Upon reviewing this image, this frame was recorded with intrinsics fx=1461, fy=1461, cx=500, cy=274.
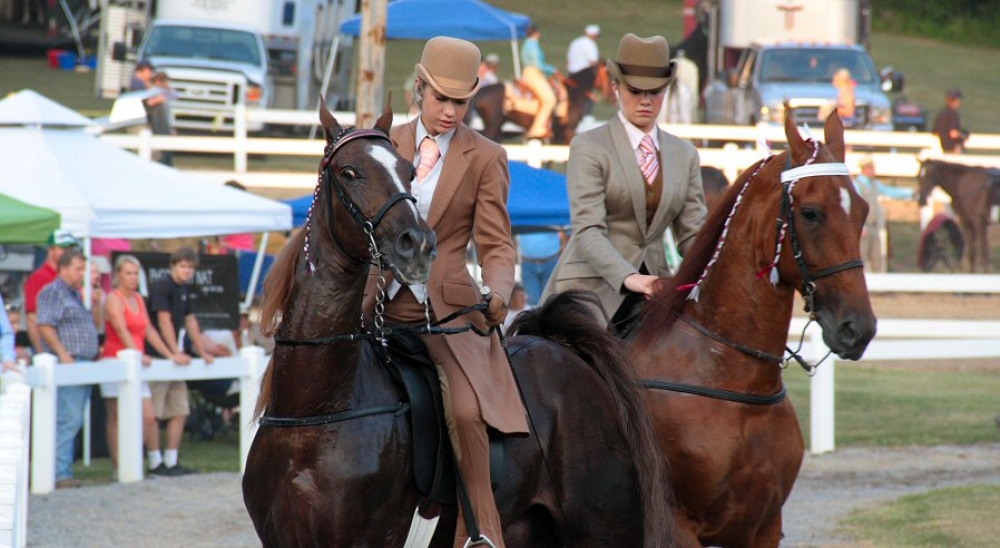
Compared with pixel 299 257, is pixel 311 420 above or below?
below

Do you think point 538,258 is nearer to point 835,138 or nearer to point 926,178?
point 926,178

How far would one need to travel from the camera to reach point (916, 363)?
19344 millimetres

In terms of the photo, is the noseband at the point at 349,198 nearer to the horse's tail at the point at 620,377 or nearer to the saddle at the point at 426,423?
the saddle at the point at 426,423

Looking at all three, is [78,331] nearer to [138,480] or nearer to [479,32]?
[138,480]

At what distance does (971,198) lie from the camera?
78.5 feet

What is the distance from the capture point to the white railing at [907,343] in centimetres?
1348

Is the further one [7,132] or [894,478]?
[7,132]

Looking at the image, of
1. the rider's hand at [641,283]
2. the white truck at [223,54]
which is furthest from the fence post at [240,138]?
the rider's hand at [641,283]

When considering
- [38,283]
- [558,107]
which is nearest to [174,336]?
[38,283]

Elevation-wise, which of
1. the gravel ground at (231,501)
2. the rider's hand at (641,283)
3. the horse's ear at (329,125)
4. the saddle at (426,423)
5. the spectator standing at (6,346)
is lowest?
the gravel ground at (231,501)

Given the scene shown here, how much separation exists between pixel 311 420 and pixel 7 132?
9888 mm

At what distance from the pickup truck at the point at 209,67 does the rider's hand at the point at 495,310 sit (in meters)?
22.1

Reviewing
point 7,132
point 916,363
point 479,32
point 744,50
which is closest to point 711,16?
point 744,50

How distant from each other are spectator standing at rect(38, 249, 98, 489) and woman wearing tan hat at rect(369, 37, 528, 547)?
269 inches
